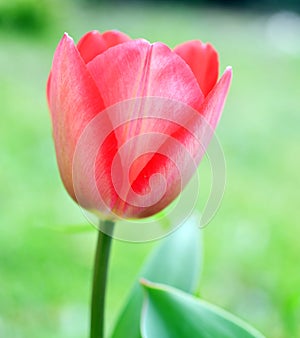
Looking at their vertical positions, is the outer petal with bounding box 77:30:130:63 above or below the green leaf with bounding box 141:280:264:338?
above

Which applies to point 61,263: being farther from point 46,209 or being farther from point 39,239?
point 46,209

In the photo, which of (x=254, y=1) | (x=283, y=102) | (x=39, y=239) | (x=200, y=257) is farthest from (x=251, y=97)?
(x=200, y=257)

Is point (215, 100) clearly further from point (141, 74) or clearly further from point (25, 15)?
point (25, 15)

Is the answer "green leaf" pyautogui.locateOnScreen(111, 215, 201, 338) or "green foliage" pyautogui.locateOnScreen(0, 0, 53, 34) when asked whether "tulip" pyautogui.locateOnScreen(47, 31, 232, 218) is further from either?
"green foliage" pyautogui.locateOnScreen(0, 0, 53, 34)

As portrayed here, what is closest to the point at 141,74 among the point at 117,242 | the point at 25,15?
the point at 117,242

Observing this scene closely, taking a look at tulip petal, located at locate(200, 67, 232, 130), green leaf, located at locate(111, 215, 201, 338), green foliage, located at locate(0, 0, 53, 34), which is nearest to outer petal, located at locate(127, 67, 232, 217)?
tulip petal, located at locate(200, 67, 232, 130)

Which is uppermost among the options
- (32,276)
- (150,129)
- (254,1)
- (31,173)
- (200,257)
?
(150,129)

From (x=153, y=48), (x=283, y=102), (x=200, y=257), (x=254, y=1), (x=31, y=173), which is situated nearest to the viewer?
(x=153, y=48)
